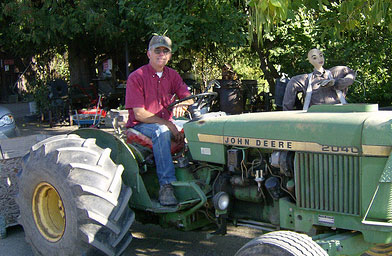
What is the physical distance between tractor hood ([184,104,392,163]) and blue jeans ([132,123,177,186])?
21 centimetres

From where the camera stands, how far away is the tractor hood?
3.11m

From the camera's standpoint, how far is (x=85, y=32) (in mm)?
13094

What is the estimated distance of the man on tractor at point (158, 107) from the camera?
422cm

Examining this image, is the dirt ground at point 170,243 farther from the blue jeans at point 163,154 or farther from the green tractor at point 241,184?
the blue jeans at point 163,154

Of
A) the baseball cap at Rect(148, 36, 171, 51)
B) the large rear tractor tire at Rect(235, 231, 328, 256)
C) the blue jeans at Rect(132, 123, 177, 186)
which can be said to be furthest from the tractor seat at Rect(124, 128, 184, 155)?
the large rear tractor tire at Rect(235, 231, 328, 256)

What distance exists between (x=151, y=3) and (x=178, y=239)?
571 cm

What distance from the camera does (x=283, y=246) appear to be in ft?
9.68

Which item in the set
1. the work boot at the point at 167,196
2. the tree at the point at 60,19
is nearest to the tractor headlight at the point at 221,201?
the work boot at the point at 167,196

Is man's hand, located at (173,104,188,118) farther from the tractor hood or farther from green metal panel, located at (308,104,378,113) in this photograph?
green metal panel, located at (308,104,378,113)

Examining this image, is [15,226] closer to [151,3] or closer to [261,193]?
[261,193]

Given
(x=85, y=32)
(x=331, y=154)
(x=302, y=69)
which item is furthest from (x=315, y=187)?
(x=85, y=32)

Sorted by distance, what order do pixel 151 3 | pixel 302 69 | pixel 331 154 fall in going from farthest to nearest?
pixel 302 69 → pixel 151 3 → pixel 331 154

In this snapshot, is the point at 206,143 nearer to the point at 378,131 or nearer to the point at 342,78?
the point at 378,131

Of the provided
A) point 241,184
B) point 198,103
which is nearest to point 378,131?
point 241,184
